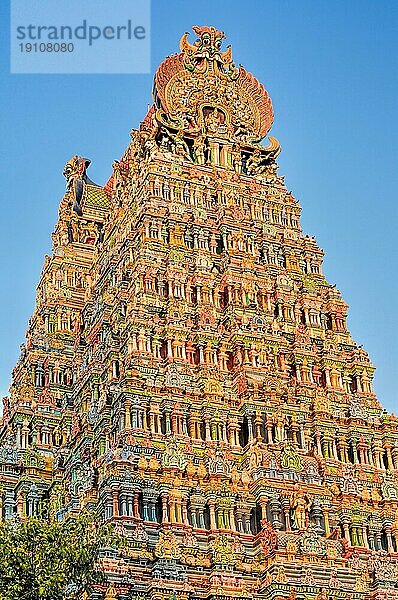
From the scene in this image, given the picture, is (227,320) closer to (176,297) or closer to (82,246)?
(176,297)

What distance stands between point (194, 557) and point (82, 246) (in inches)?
1110

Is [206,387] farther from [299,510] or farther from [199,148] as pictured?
[199,148]

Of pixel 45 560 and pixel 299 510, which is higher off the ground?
pixel 299 510

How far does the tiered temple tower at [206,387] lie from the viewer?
4416cm

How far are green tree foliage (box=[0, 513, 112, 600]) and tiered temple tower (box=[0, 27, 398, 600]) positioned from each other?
3.71 metres

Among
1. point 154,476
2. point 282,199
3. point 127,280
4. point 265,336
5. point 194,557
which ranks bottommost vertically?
point 194,557

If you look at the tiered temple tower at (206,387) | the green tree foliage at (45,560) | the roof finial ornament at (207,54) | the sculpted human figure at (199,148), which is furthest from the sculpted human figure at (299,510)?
the roof finial ornament at (207,54)

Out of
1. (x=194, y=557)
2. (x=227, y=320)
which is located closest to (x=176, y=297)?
(x=227, y=320)

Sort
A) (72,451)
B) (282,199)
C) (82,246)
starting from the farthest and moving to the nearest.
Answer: (82,246) < (282,199) < (72,451)

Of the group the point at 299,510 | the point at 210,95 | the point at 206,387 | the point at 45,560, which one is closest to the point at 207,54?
the point at 210,95

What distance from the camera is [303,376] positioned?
5250 centimetres

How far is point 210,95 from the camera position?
63188 mm

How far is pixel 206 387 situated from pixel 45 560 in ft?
51.5

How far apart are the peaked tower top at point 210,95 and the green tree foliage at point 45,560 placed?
2985cm
